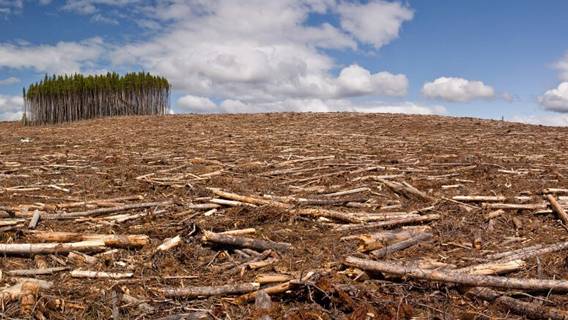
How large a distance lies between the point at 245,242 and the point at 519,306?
8.37ft

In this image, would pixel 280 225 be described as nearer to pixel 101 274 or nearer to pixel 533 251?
pixel 101 274

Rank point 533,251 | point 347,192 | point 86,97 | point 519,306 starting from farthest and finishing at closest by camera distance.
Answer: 1. point 86,97
2. point 347,192
3. point 533,251
4. point 519,306

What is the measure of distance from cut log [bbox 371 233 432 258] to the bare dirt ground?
0.14 feet

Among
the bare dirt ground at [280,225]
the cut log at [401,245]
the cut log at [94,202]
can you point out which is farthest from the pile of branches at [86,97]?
the cut log at [401,245]

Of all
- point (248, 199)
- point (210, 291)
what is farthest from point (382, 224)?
point (210, 291)

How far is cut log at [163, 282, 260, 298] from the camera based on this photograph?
13.5 ft

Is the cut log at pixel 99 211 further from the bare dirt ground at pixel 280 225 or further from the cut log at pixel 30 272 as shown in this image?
the cut log at pixel 30 272

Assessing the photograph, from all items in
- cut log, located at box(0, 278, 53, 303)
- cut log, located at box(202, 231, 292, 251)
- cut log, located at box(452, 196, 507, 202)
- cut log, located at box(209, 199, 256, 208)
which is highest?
cut log, located at box(452, 196, 507, 202)

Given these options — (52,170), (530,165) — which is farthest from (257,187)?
(530,165)

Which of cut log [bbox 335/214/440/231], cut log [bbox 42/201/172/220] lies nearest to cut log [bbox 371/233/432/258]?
cut log [bbox 335/214/440/231]

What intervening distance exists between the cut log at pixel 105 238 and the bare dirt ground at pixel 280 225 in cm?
3

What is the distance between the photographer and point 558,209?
6113 millimetres

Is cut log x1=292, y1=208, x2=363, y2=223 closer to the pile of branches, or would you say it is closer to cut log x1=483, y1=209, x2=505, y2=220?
cut log x1=483, y1=209, x2=505, y2=220

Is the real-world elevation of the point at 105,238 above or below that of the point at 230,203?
below
